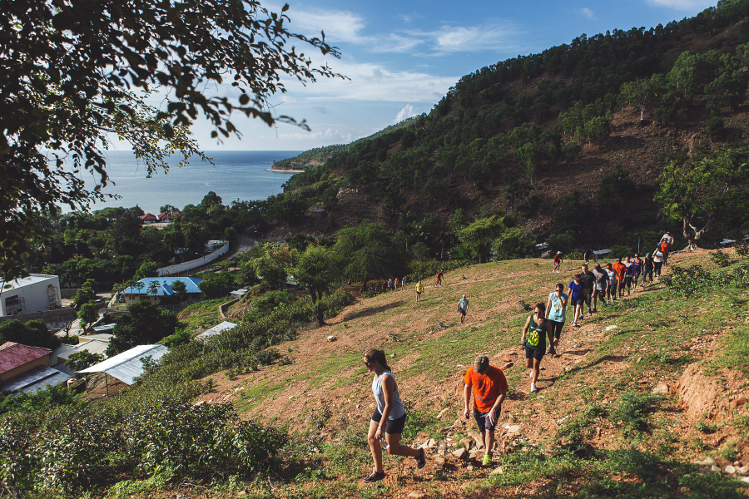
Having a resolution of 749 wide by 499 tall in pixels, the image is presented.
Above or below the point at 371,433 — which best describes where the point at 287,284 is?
below

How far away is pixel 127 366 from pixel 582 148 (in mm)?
76382

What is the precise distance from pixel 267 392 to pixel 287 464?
247 inches

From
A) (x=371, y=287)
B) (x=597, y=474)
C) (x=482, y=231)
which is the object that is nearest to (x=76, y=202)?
(x=597, y=474)

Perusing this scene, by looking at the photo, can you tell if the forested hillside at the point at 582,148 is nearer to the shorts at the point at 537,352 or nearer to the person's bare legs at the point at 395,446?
the shorts at the point at 537,352

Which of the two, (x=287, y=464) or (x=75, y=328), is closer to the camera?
(x=287, y=464)

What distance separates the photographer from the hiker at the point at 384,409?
169 inches

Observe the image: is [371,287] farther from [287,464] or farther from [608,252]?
[287,464]

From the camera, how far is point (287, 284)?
52.0 metres

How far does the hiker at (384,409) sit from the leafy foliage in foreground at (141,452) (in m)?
2.05

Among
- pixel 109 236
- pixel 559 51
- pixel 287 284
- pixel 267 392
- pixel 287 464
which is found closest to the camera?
pixel 287 464

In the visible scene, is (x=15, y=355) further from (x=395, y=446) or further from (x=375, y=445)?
(x=395, y=446)

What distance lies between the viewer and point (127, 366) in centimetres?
2023

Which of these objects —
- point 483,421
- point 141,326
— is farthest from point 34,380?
point 483,421

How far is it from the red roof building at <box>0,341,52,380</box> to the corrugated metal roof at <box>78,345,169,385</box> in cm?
954
